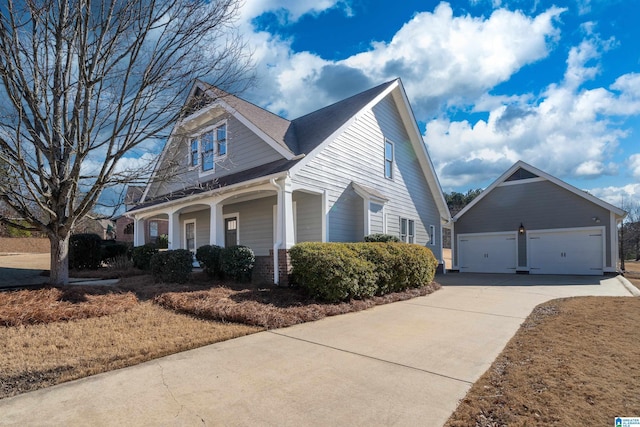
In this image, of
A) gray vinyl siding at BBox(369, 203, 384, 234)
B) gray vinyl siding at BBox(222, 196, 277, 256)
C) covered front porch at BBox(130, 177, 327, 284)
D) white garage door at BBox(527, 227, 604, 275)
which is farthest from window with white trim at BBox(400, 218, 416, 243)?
white garage door at BBox(527, 227, 604, 275)

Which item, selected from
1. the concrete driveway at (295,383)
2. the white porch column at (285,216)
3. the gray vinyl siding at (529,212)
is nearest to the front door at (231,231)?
the white porch column at (285,216)

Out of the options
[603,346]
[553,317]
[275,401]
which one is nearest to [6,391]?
[275,401]

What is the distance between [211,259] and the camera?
10.9 m

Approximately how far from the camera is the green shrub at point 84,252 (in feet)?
48.1

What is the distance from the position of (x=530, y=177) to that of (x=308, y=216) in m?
13.3

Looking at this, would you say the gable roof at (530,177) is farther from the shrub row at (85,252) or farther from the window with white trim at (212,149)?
the shrub row at (85,252)

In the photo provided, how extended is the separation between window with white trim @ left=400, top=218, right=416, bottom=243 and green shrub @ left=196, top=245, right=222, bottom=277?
796cm

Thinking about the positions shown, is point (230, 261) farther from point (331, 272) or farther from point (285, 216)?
point (331, 272)

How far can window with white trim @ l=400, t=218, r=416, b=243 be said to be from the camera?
15852 millimetres

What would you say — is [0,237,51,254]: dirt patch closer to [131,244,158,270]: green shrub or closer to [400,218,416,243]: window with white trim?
[131,244,158,270]: green shrub

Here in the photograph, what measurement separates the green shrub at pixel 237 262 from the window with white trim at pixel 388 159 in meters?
7.18

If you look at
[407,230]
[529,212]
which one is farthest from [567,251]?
[407,230]

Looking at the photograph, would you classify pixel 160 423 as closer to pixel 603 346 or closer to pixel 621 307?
pixel 603 346

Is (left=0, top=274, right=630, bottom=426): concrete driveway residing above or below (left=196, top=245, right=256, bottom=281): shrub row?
below
